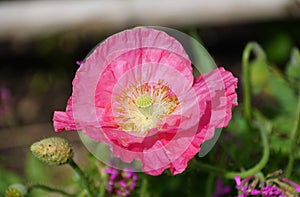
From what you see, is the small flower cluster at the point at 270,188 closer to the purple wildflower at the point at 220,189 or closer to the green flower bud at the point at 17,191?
the purple wildflower at the point at 220,189

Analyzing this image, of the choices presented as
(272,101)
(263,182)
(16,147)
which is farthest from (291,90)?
(16,147)

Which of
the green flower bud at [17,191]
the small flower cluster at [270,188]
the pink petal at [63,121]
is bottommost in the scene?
the green flower bud at [17,191]

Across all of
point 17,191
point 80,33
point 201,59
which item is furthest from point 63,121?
point 80,33

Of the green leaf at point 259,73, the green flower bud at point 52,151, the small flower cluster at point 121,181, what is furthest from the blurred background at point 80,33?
the green flower bud at point 52,151

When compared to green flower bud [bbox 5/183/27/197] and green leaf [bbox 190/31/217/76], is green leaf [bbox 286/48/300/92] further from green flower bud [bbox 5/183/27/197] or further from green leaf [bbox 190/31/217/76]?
green flower bud [bbox 5/183/27/197]

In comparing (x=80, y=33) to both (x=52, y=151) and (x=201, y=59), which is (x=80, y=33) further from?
(x=52, y=151)

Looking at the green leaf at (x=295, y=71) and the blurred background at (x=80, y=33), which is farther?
the blurred background at (x=80, y=33)

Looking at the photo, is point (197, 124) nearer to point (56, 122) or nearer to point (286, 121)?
point (56, 122)
